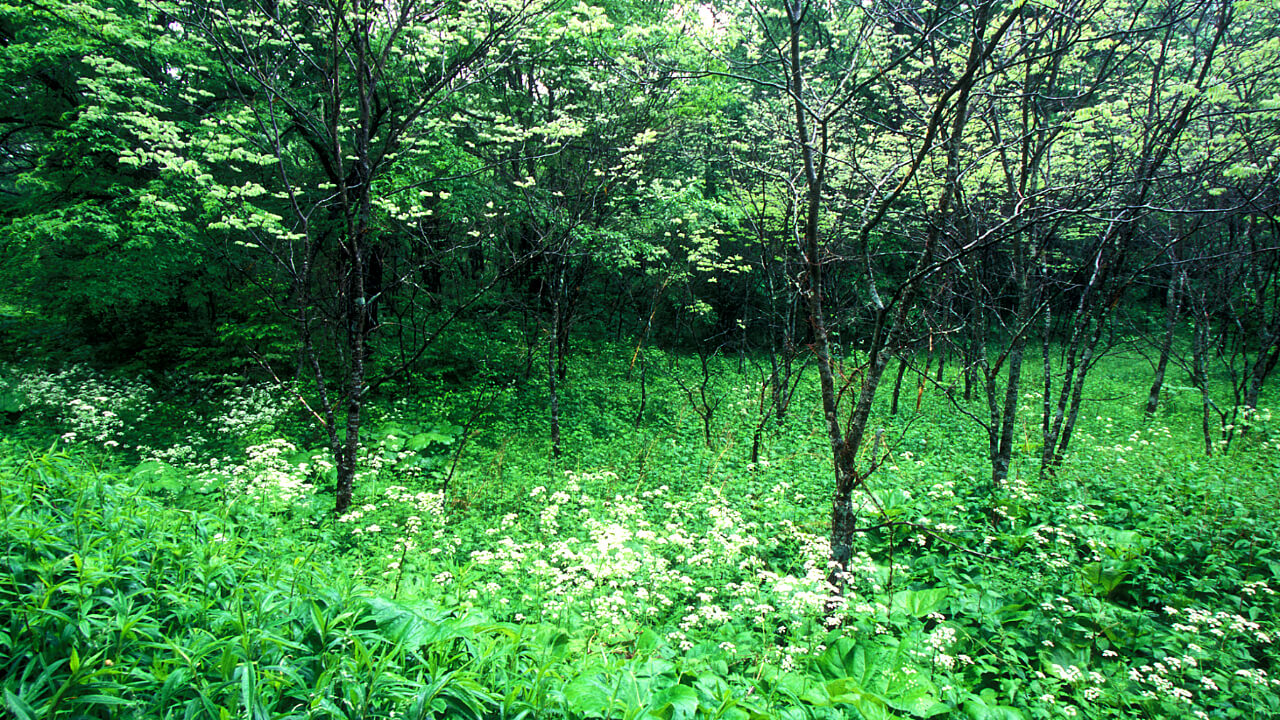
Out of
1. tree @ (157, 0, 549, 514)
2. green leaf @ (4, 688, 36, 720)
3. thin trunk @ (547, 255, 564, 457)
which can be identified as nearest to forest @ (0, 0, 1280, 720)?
green leaf @ (4, 688, 36, 720)

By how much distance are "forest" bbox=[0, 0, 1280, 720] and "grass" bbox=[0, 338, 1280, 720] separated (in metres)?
0.05

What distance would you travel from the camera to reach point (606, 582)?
4.91m

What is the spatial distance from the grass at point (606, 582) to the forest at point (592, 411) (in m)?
0.05

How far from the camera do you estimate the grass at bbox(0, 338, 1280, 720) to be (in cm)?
224

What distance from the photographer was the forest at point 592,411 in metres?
2.69

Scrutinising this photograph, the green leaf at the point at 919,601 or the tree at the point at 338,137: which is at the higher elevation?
the tree at the point at 338,137

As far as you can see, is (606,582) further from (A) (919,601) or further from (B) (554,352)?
(B) (554,352)

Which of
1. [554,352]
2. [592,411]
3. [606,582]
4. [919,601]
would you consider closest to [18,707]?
[606,582]

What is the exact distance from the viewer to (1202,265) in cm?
1036

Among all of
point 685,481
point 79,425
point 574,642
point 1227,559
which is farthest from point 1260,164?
point 79,425

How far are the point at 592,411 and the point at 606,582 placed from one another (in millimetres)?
6733

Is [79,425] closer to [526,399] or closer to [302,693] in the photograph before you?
[526,399]

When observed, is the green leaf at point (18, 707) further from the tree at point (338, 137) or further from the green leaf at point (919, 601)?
the green leaf at point (919, 601)

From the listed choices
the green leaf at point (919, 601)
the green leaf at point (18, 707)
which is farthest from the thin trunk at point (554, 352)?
the green leaf at point (18, 707)
